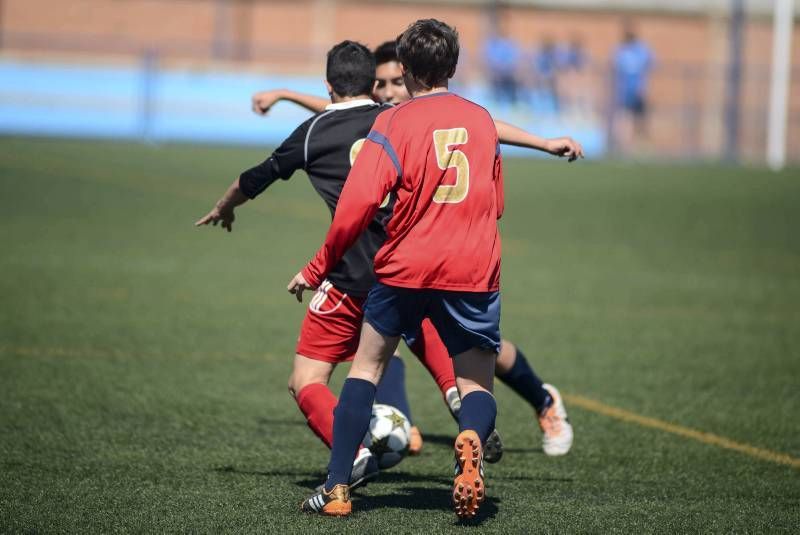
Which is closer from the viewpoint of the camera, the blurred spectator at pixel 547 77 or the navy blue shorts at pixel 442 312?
the navy blue shorts at pixel 442 312

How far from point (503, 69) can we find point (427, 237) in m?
26.8

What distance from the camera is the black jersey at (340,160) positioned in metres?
5.21

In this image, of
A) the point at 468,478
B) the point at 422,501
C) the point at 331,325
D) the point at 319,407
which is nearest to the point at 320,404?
the point at 319,407

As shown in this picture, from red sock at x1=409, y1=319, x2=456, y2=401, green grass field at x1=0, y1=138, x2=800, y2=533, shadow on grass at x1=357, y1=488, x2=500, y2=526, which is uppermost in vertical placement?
red sock at x1=409, y1=319, x2=456, y2=401

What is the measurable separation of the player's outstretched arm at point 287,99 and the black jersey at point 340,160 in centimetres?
85

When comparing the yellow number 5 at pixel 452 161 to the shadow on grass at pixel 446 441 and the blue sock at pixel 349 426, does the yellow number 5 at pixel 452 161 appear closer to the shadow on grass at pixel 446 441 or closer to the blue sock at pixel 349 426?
the blue sock at pixel 349 426

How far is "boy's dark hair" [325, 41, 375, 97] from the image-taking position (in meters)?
5.25

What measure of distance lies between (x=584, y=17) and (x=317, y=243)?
28209mm

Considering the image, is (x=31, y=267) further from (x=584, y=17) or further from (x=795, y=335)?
(x=584, y=17)

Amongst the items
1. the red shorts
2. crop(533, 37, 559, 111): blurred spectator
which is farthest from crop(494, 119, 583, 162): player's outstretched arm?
crop(533, 37, 559, 111): blurred spectator

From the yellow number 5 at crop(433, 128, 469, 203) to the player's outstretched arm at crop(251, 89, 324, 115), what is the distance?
1.50m

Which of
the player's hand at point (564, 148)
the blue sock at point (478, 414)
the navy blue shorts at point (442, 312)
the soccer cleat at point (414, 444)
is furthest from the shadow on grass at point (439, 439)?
the player's hand at point (564, 148)

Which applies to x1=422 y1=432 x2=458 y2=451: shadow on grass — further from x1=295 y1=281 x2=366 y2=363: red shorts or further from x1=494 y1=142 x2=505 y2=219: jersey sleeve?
x1=494 y1=142 x2=505 y2=219: jersey sleeve

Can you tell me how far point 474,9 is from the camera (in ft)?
132
